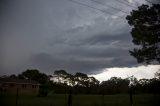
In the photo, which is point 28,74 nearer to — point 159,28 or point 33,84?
point 33,84

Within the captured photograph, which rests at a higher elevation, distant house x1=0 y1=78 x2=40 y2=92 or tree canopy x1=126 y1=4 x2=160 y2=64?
tree canopy x1=126 y1=4 x2=160 y2=64

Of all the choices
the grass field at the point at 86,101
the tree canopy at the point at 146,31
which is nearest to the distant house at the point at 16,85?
the grass field at the point at 86,101

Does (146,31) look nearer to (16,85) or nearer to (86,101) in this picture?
(86,101)

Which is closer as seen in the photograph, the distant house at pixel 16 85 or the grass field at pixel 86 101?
the grass field at pixel 86 101

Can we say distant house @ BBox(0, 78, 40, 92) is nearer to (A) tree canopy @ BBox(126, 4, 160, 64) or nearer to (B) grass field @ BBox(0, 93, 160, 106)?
(B) grass field @ BBox(0, 93, 160, 106)

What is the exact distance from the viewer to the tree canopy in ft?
89.1

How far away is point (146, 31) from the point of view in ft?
90.6

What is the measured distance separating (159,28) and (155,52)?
8.51ft

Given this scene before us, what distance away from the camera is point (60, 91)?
62.2 meters

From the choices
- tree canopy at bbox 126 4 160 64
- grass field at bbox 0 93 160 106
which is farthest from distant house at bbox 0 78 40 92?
tree canopy at bbox 126 4 160 64

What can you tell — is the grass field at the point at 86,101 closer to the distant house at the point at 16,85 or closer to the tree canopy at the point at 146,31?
the tree canopy at the point at 146,31

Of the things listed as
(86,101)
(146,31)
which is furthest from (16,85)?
(146,31)

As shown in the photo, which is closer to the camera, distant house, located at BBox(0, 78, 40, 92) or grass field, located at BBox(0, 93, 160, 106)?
grass field, located at BBox(0, 93, 160, 106)

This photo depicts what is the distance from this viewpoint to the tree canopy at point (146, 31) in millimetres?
27156
